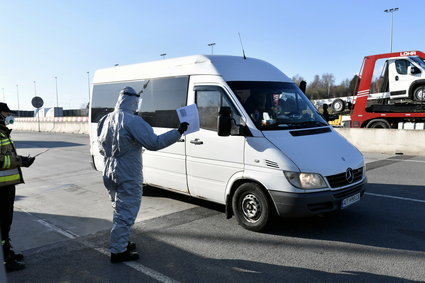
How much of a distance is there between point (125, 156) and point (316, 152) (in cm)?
247

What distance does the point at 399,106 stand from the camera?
14.9 metres

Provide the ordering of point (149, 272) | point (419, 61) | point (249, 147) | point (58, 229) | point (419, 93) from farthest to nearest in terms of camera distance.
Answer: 1. point (419, 61)
2. point (419, 93)
3. point (58, 229)
4. point (249, 147)
5. point (149, 272)

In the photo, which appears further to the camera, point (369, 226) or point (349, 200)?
point (369, 226)

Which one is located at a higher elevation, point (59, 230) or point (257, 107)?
point (257, 107)

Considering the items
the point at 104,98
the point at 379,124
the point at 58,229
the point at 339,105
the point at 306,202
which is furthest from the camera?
the point at 339,105

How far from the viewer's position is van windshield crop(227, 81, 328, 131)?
515cm

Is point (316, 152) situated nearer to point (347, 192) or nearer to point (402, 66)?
point (347, 192)

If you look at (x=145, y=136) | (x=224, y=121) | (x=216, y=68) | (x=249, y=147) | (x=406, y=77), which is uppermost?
(x=406, y=77)

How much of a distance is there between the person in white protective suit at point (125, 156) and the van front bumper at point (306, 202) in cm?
158

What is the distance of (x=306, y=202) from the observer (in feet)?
14.9

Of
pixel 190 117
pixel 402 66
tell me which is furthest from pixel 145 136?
pixel 402 66

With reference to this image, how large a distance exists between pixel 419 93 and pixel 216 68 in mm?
12341

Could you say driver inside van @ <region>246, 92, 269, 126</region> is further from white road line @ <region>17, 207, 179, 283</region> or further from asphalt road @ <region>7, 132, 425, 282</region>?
white road line @ <region>17, 207, 179, 283</region>

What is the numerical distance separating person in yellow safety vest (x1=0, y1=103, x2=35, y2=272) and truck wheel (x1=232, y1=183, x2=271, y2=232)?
2782mm
